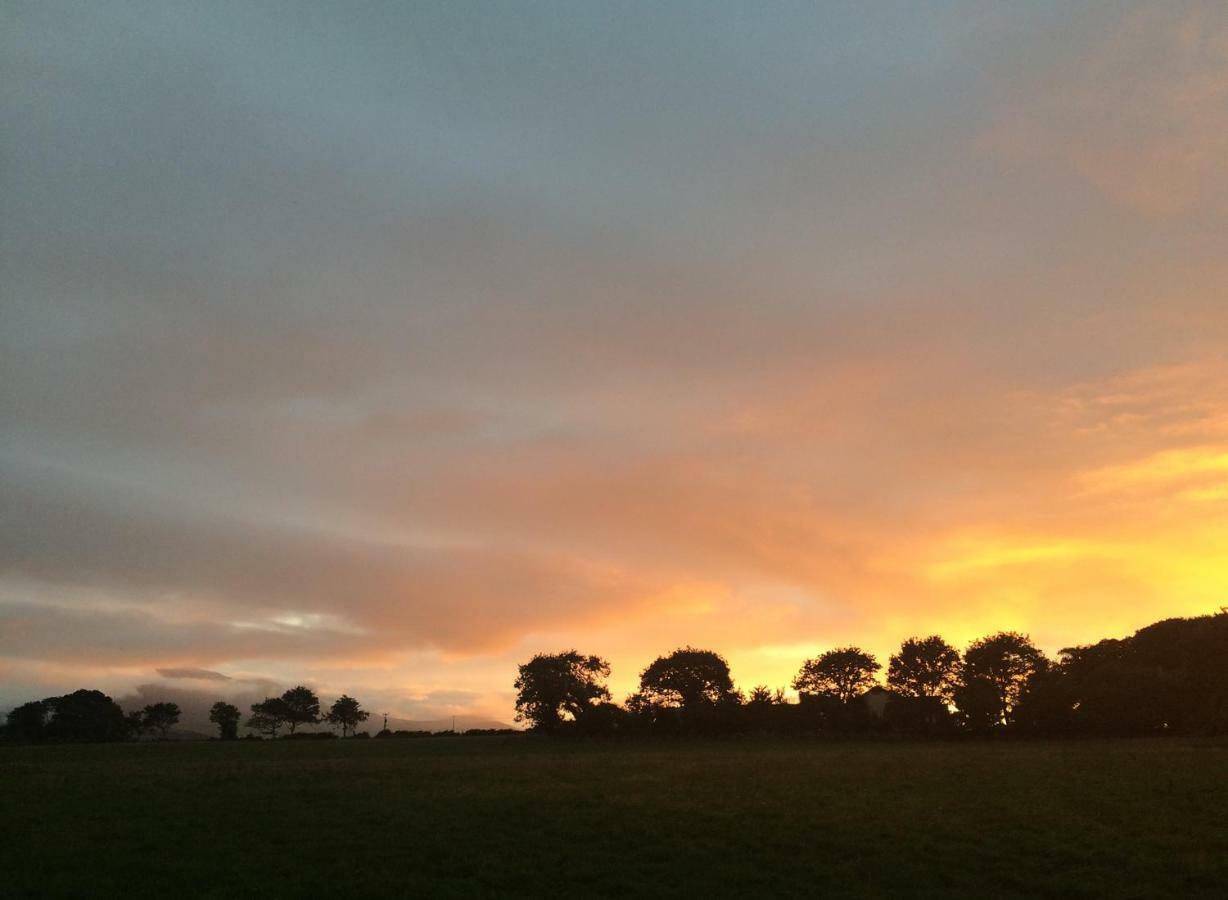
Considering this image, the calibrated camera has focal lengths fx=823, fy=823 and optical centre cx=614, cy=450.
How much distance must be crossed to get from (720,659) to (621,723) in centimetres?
2461

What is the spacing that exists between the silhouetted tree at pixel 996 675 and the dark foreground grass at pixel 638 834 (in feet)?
174

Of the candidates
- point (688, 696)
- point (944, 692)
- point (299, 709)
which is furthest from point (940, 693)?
point (299, 709)

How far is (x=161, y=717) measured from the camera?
191500 millimetres

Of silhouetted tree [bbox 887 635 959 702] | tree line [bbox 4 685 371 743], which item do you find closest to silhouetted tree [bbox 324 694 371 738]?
tree line [bbox 4 685 371 743]

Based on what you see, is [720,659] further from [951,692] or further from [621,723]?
[951,692]

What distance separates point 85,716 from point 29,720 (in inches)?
446

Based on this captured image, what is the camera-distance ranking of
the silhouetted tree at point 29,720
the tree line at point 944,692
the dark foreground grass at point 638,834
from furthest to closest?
the silhouetted tree at point 29,720
the tree line at point 944,692
the dark foreground grass at point 638,834

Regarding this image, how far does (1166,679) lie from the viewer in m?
83.8

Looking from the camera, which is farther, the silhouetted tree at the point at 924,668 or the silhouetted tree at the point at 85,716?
the silhouetted tree at the point at 85,716

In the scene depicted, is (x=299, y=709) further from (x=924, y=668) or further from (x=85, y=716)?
(x=924, y=668)

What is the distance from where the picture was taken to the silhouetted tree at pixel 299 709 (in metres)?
195

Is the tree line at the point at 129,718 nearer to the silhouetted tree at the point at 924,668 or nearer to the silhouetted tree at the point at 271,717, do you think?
the silhouetted tree at the point at 271,717

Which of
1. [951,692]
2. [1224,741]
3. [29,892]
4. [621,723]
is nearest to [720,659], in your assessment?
[621,723]

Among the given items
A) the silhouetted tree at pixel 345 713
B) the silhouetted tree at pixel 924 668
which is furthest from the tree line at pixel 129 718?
the silhouetted tree at pixel 924 668
